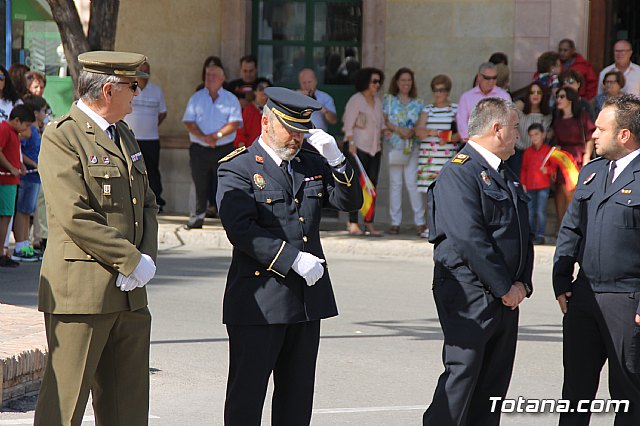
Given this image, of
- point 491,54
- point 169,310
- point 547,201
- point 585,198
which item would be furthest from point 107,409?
point 491,54

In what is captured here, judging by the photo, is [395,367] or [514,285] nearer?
[514,285]

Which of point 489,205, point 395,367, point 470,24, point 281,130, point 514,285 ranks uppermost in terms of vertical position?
point 470,24

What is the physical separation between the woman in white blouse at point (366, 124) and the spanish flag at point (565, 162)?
2.17 meters

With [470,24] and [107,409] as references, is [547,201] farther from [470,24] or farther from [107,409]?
[107,409]

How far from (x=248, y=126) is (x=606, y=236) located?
385 inches

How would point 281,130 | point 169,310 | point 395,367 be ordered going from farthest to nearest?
point 169,310, point 395,367, point 281,130

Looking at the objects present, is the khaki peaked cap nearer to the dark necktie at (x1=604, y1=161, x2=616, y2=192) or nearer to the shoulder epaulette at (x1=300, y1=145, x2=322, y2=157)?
the shoulder epaulette at (x1=300, y1=145, x2=322, y2=157)

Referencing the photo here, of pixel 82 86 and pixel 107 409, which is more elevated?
pixel 82 86

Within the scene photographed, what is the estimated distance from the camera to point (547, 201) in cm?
1491

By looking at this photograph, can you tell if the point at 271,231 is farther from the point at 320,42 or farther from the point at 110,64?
the point at 320,42

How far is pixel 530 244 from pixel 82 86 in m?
2.36

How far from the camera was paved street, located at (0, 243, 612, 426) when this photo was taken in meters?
7.01

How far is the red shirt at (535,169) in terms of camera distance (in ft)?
46.5

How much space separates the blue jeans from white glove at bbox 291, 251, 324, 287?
9214 mm
